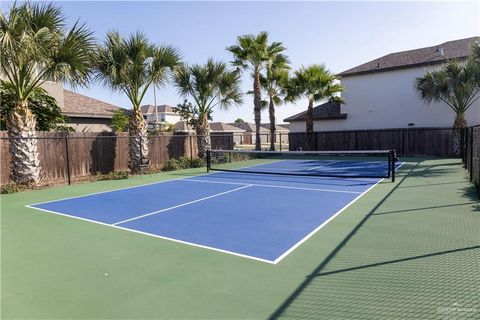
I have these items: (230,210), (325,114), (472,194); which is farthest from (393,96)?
(230,210)

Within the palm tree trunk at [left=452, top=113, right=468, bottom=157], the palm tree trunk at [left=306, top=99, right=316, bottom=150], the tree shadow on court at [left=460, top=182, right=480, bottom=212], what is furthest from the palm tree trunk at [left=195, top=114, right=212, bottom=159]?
the palm tree trunk at [left=452, top=113, right=468, bottom=157]

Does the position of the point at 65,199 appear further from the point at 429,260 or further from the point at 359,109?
the point at 359,109

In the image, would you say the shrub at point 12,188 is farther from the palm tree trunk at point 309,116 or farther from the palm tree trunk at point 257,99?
the palm tree trunk at point 309,116

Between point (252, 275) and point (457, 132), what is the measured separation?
2187 centimetres

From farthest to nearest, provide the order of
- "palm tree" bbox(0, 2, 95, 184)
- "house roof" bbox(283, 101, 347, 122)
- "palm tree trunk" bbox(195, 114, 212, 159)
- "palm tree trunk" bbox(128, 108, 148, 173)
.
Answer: "house roof" bbox(283, 101, 347, 122)
"palm tree trunk" bbox(195, 114, 212, 159)
"palm tree trunk" bbox(128, 108, 148, 173)
"palm tree" bbox(0, 2, 95, 184)

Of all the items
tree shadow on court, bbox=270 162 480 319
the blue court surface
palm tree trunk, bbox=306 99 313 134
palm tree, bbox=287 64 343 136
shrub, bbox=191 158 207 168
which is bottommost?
tree shadow on court, bbox=270 162 480 319

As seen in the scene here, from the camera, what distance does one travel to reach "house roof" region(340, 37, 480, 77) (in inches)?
1029

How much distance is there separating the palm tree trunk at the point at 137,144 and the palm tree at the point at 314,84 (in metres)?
14.1

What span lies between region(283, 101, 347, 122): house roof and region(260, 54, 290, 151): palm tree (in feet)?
9.85

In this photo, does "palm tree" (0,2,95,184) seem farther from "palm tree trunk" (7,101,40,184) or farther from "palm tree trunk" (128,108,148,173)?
"palm tree trunk" (128,108,148,173)

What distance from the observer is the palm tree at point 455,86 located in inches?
794

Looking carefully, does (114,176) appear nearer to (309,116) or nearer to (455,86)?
(309,116)

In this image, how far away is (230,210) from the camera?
8.75 m

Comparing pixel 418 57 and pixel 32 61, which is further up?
pixel 418 57
